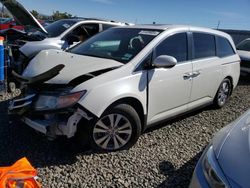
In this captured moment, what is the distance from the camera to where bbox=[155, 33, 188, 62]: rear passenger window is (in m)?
3.99

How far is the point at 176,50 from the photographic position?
4.23m

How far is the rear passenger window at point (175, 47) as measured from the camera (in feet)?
13.1

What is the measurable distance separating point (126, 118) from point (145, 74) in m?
0.62

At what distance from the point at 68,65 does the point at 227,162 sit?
2276mm

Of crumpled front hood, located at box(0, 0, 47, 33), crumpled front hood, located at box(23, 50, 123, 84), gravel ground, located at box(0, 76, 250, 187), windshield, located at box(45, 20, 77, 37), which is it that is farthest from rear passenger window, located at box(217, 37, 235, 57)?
windshield, located at box(45, 20, 77, 37)

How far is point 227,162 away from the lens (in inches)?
80.8

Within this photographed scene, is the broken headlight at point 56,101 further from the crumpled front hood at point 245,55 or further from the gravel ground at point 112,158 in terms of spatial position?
the crumpled front hood at point 245,55

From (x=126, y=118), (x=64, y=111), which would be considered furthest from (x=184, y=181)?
(x=64, y=111)

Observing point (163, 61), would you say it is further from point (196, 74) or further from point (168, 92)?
point (196, 74)

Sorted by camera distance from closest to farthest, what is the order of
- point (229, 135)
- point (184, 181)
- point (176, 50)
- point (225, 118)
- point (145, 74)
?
point (229, 135)
point (184, 181)
point (145, 74)
point (176, 50)
point (225, 118)

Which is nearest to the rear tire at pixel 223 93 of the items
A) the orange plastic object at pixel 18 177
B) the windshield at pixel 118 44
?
the windshield at pixel 118 44

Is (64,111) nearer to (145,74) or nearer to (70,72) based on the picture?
(70,72)

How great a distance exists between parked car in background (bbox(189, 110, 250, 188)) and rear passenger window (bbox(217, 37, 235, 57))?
10.0 feet

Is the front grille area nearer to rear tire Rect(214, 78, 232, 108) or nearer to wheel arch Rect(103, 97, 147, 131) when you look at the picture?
wheel arch Rect(103, 97, 147, 131)
